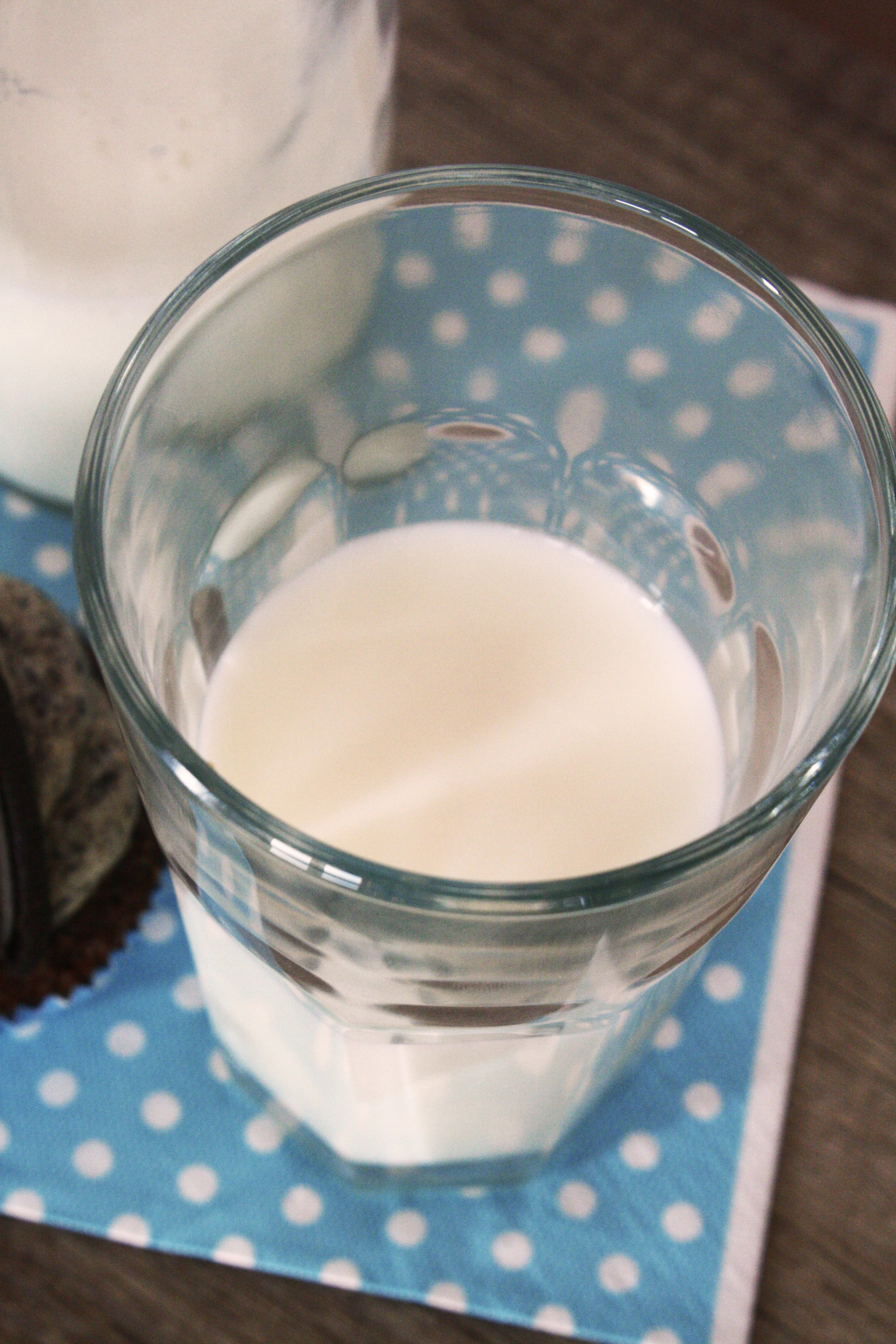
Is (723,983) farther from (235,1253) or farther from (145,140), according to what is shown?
(145,140)

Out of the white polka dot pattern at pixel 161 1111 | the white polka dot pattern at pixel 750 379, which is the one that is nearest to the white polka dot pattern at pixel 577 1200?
the white polka dot pattern at pixel 161 1111

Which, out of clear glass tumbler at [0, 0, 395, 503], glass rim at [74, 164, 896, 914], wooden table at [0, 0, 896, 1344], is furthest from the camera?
wooden table at [0, 0, 896, 1344]

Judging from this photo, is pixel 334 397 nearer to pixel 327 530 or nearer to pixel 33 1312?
pixel 327 530

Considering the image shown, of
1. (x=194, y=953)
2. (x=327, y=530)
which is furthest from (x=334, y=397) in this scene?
(x=194, y=953)

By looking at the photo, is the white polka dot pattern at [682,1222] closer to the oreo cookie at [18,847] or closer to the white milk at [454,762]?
the white milk at [454,762]

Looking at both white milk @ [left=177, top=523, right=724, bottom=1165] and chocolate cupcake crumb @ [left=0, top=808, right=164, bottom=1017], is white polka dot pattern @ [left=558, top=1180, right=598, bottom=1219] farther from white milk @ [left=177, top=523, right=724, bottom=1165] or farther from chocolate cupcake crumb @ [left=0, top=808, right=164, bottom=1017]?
chocolate cupcake crumb @ [left=0, top=808, right=164, bottom=1017]

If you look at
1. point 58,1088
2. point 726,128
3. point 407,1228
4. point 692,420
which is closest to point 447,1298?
point 407,1228

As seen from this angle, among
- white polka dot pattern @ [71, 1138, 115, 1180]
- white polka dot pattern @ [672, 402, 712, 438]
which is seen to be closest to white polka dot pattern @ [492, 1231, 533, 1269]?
white polka dot pattern @ [71, 1138, 115, 1180]

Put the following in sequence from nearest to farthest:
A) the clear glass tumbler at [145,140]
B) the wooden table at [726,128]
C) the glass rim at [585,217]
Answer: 1. the glass rim at [585,217]
2. the clear glass tumbler at [145,140]
3. the wooden table at [726,128]

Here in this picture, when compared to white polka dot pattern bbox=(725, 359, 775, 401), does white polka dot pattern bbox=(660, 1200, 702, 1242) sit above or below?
below
